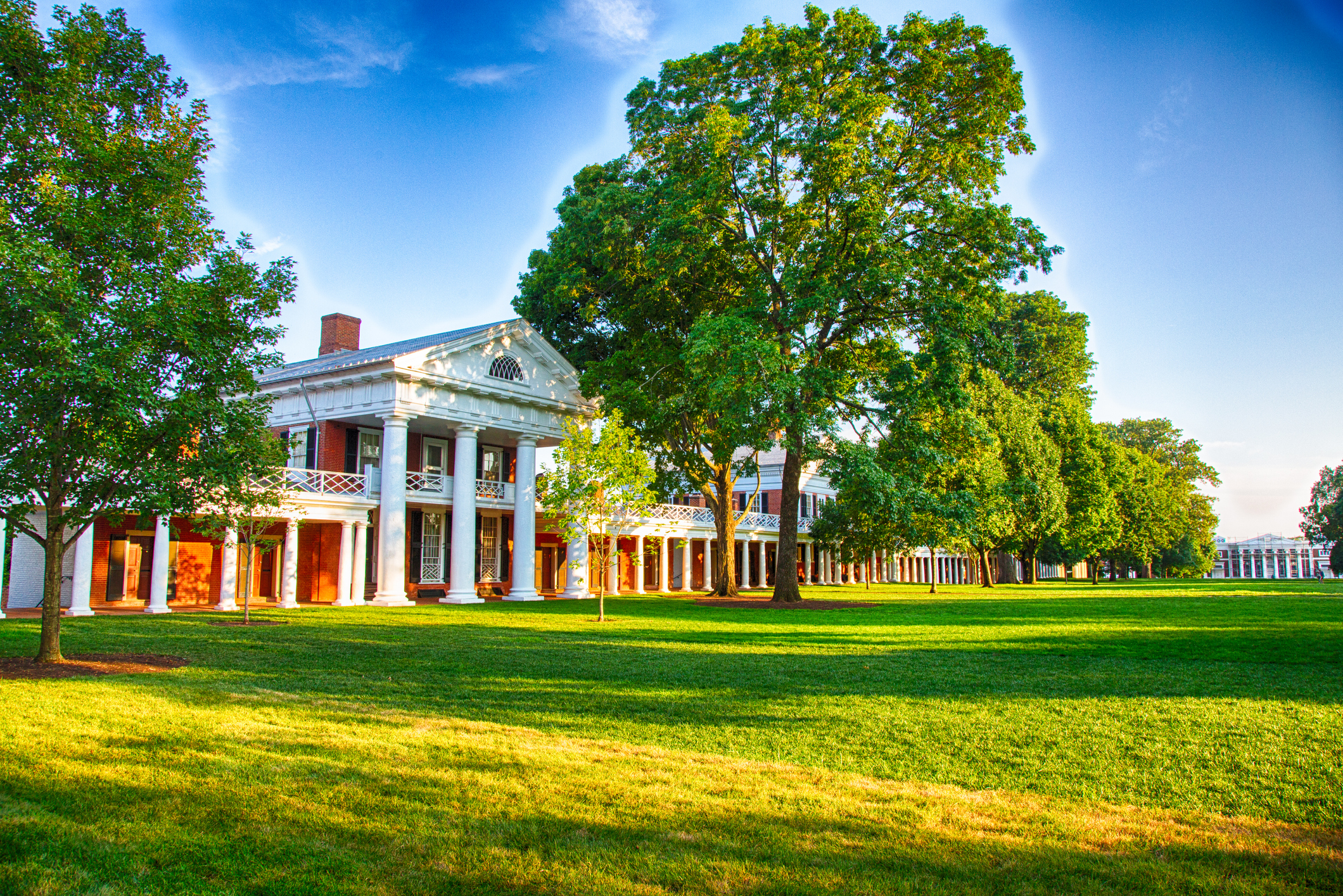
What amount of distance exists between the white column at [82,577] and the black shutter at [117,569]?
18.6ft

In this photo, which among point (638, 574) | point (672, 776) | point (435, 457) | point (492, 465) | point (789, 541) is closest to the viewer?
point (672, 776)

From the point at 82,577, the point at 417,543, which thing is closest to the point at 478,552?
the point at 417,543

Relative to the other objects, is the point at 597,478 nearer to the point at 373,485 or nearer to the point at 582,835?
the point at 373,485

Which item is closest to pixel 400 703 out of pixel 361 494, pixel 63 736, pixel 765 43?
pixel 63 736

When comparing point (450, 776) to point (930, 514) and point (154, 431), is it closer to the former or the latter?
point (154, 431)

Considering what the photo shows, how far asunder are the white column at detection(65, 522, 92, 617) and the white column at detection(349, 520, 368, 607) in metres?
6.72

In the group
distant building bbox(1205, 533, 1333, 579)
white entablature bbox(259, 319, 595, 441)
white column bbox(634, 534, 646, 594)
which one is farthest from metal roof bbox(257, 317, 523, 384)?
distant building bbox(1205, 533, 1333, 579)

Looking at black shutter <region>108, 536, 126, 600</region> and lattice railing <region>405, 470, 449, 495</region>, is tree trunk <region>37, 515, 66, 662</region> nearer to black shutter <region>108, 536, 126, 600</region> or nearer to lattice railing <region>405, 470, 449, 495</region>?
black shutter <region>108, 536, 126, 600</region>

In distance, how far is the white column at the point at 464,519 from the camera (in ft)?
88.2

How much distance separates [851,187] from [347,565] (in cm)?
1774

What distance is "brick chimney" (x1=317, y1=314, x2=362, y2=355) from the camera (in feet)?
112

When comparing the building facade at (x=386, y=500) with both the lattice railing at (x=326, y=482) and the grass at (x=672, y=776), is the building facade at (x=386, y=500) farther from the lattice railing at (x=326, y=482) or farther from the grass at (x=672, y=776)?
the grass at (x=672, y=776)

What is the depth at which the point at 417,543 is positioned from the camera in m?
30.0

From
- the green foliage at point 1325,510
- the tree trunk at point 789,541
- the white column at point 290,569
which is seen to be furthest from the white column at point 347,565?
the green foliage at point 1325,510
